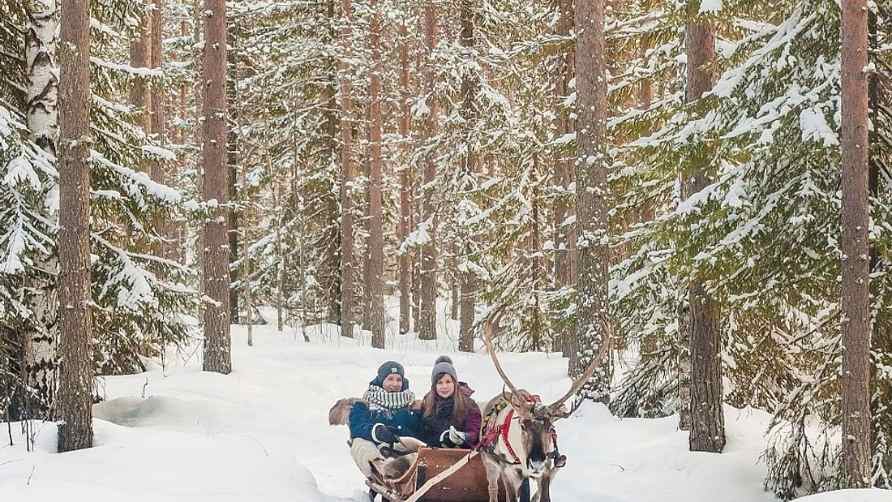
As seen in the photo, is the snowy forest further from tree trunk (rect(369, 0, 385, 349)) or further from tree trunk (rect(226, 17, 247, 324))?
tree trunk (rect(226, 17, 247, 324))

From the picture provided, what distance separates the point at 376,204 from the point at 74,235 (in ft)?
49.3

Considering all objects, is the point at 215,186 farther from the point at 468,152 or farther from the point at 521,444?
the point at 521,444

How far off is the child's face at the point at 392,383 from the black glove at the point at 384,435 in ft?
2.36

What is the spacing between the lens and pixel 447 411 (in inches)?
326

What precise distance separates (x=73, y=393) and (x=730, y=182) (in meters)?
7.32

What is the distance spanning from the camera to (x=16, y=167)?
30.5 feet

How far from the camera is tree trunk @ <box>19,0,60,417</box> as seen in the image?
10.8 m

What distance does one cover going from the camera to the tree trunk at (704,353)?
380 inches

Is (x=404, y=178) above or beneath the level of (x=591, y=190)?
above

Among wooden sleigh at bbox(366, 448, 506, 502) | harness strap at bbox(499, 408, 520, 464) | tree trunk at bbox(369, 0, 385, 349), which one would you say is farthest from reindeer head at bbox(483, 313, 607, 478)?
tree trunk at bbox(369, 0, 385, 349)

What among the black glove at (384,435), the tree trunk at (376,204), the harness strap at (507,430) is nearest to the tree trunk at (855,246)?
the harness strap at (507,430)

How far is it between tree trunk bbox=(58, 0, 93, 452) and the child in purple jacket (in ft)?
12.3

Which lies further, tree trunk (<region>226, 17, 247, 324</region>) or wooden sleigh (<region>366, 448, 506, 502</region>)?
tree trunk (<region>226, 17, 247, 324</region>)

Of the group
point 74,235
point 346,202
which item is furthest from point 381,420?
point 346,202
